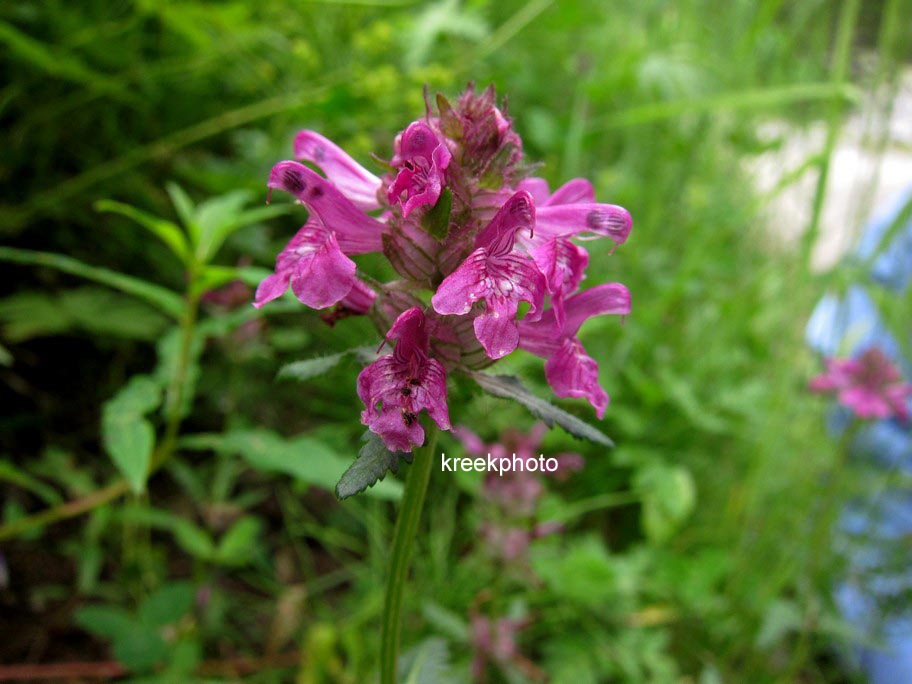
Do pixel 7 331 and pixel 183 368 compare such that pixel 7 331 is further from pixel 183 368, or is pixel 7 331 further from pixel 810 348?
pixel 810 348

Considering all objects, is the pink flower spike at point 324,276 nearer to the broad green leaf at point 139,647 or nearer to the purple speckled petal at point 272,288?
the purple speckled petal at point 272,288

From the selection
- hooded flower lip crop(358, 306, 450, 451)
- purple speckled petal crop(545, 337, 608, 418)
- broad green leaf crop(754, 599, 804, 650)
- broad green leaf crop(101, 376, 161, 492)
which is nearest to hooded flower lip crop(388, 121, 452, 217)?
hooded flower lip crop(358, 306, 450, 451)

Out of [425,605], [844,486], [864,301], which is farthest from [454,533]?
[864,301]

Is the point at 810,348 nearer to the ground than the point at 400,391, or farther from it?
farther from it

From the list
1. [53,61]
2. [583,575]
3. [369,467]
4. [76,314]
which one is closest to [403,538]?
[369,467]

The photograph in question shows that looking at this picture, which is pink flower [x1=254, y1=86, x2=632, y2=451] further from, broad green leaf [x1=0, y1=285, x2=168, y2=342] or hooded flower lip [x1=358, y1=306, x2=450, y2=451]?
broad green leaf [x1=0, y1=285, x2=168, y2=342]

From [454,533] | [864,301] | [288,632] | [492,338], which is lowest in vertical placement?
[288,632]

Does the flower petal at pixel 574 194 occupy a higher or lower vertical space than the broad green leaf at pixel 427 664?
higher

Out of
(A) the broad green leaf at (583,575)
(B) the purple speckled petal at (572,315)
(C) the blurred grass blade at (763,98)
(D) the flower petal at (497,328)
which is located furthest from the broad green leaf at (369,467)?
(C) the blurred grass blade at (763,98)
